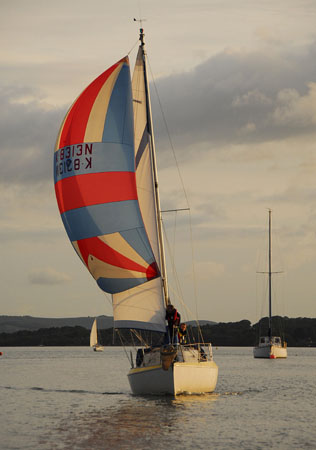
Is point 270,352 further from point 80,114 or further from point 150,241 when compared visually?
point 80,114

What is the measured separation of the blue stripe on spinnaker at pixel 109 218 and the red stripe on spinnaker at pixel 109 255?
28 cm

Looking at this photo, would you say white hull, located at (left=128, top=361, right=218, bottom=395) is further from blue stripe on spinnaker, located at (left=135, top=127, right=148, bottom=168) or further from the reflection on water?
blue stripe on spinnaker, located at (left=135, top=127, right=148, bottom=168)

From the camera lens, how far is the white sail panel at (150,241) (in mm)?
26781

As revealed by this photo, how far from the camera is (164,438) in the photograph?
1997 cm

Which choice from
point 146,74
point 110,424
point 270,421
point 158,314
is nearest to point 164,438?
point 110,424

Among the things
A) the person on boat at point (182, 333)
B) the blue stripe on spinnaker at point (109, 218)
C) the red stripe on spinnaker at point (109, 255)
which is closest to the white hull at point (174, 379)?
the person on boat at point (182, 333)

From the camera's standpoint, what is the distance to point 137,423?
22.5 metres

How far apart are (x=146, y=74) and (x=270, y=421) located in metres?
Result: 12.9

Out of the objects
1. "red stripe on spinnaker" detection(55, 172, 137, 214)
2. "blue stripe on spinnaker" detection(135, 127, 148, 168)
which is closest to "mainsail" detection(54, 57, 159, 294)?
"red stripe on spinnaker" detection(55, 172, 137, 214)

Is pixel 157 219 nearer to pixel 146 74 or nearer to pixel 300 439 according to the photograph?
pixel 146 74

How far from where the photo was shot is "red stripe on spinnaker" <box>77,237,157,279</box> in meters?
26.5

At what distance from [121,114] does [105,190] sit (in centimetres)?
279

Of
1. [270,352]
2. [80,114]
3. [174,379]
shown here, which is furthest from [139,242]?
[270,352]

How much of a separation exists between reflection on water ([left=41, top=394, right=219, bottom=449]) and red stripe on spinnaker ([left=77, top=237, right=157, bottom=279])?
14.3 feet
